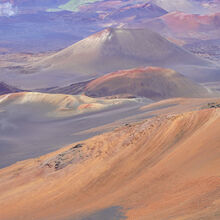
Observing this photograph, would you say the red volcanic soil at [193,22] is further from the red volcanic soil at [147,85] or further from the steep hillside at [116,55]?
the red volcanic soil at [147,85]

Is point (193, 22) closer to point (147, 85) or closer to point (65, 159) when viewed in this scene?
point (147, 85)

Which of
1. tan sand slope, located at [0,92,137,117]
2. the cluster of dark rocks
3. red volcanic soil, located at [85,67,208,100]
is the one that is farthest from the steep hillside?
the cluster of dark rocks

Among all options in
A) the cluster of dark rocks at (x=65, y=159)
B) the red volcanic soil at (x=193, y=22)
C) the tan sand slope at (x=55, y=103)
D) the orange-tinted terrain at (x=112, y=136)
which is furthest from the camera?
the red volcanic soil at (x=193, y=22)

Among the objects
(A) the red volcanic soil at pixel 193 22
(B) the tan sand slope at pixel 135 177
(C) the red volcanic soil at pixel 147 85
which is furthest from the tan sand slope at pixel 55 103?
(A) the red volcanic soil at pixel 193 22

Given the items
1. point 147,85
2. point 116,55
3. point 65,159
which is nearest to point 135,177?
point 65,159

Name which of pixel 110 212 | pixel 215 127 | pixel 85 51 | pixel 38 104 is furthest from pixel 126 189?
pixel 85 51

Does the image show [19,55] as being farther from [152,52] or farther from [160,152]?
[160,152]
